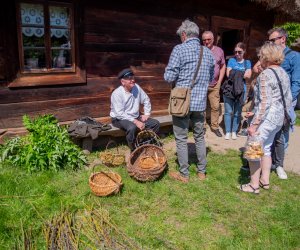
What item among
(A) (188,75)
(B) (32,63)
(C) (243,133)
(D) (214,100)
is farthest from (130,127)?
(C) (243,133)

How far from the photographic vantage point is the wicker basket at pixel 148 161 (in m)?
3.83

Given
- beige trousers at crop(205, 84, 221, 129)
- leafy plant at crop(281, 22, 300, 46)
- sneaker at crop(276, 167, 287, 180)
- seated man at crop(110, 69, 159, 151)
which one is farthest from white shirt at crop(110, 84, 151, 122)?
leafy plant at crop(281, 22, 300, 46)

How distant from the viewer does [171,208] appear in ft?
11.1

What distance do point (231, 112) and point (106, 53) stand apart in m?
2.57

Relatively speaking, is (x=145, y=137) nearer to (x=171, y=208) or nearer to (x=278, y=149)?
(x=171, y=208)

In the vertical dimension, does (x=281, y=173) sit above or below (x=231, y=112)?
below

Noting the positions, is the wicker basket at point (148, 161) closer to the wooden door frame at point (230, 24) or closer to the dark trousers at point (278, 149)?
the dark trousers at point (278, 149)

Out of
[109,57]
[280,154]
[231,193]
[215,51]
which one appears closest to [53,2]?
[109,57]

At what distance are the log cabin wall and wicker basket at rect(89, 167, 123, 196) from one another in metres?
1.46

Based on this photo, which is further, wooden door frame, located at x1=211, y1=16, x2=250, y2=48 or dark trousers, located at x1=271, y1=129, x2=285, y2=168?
wooden door frame, located at x1=211, y1=16, x2=250, y2=48

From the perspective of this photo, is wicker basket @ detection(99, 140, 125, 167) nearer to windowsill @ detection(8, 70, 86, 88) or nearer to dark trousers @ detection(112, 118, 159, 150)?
dark trousers @ detection(112, 118, 159, 150)

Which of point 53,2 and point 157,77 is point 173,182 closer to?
point 157,77

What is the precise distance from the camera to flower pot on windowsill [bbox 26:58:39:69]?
4309 mm

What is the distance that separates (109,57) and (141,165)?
196 cm
